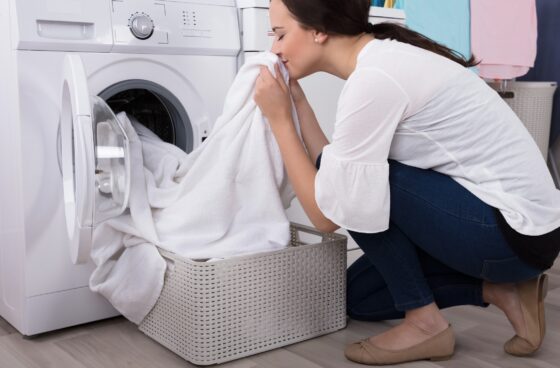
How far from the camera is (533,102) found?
3139 mm

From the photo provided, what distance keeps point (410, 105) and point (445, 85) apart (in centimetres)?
9

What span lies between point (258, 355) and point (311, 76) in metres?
0.91

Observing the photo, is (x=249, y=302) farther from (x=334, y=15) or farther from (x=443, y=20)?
(x=443, y=20)

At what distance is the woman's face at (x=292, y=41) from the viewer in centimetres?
138

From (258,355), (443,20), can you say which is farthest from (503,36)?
(258,355)

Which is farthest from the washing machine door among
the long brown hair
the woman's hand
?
the long brown hair

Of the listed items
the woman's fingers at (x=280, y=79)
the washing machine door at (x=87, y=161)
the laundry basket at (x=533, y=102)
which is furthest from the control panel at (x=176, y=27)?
the laundry basket at (x=533, y=102)

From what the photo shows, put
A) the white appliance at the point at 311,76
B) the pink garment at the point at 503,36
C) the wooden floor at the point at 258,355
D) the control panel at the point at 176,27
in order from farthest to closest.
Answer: the pink garment at the point at 503,36
the white appliance at the point at 311,76
the control panel at the point at 176,27
the wooden floor at the point at 258,355

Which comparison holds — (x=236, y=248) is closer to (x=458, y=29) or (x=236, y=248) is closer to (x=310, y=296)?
(x=310, y=296)

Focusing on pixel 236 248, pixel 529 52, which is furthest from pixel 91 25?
pixel 529 52

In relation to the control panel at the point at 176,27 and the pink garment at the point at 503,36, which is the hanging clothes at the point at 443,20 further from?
the control panel at the point at 176,27

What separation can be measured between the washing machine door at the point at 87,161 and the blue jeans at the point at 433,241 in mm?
533

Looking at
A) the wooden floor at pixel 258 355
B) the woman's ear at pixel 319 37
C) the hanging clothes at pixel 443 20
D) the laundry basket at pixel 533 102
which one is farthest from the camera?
the laundry basket at pixel 533 102

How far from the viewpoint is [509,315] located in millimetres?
1519
